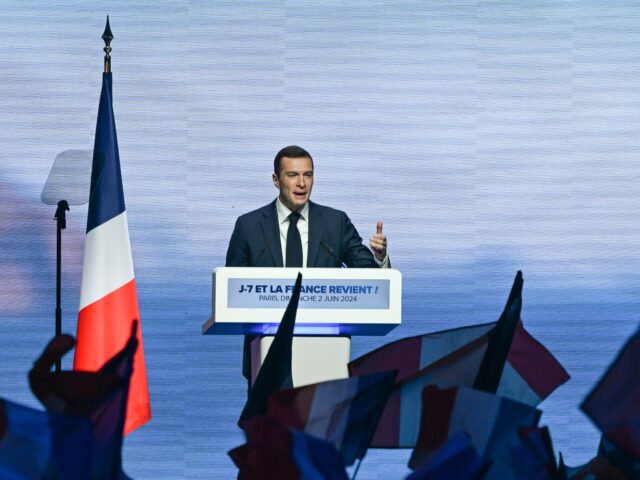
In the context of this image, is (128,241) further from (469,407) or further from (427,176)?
(469,407)

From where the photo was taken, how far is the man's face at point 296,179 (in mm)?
6176

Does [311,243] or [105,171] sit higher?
[105,171]

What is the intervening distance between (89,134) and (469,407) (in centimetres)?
587

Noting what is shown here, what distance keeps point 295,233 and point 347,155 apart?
2165mm

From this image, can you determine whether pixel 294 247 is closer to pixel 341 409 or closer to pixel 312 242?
pixel 312 242

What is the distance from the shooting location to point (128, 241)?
25.3 ft

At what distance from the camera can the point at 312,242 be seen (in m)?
6.22

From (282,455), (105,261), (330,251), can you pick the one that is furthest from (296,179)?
(282,455)

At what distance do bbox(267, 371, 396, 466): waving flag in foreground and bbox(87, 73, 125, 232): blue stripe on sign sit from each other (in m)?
4.98

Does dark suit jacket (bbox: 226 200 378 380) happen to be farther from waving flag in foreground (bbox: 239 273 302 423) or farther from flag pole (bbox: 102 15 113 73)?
waving flag in foreground (bbox: 239 273 302 423)

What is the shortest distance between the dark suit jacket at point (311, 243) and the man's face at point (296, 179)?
0.11 m

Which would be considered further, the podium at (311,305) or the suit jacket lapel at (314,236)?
the suit jacket lapel at (314,236)

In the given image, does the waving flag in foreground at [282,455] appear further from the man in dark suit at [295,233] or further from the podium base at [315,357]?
the man in dark suit at [295,233]

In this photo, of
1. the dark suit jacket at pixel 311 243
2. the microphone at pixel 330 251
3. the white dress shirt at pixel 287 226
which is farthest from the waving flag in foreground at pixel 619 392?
the white dress shirt at pixel 287 226
